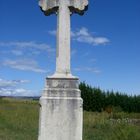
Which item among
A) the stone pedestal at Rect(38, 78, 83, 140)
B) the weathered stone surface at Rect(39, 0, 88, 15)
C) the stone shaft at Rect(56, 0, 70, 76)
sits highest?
the weathered stone surface at Rect(39, 0, 88, 15)

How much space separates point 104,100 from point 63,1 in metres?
39.2

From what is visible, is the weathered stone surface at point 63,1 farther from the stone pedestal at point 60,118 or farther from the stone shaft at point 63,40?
the stone pedestal at point 60,118

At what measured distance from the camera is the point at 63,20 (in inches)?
281

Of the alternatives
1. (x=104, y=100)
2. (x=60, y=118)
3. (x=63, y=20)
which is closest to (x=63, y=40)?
(x=63, y=20)

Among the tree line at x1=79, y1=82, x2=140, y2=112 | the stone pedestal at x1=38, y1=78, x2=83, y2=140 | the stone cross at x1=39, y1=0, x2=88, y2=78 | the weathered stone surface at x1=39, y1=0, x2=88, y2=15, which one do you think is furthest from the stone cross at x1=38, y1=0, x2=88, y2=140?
the tree line at x1=79, y1=82, x2=140, y2=112

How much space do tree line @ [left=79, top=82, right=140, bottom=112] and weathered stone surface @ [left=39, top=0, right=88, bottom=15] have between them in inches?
1488

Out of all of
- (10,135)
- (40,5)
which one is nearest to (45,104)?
(40,5)

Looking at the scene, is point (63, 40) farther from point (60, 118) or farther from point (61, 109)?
point (60, 118)

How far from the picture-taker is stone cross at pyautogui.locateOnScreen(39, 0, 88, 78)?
22.6 ft

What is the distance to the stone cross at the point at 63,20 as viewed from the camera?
6902 millimetres

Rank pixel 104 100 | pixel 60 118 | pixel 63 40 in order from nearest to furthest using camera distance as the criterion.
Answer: pixel 60 118 → pixel 63 40 → pixel 104 100

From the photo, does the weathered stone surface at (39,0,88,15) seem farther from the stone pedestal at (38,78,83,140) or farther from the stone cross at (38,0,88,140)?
the stone pedestal at (38,78,83,140)

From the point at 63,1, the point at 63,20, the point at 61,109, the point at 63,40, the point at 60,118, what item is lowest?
the point at 60,118

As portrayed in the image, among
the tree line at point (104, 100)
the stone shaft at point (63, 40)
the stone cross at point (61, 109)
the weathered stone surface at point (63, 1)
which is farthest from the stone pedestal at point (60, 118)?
the tree line at point (104, 100)
